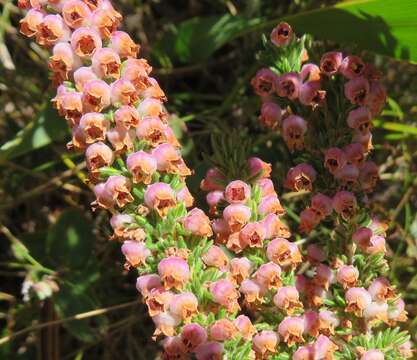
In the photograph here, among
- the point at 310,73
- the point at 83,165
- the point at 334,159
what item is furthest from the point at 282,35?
the point at 83,165

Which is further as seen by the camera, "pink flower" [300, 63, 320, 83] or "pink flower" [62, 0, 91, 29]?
"pink flower" [300, 63, 320, 83]

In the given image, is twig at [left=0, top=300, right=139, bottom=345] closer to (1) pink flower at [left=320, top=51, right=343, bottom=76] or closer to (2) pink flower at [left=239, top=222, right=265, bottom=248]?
(2) pink flower at [left=239, top=222, right=265, bottom=248]

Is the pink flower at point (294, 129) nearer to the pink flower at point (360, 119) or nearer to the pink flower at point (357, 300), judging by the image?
the pink flower at point (360, 119)

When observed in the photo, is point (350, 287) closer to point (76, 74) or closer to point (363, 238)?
point (363, 238)

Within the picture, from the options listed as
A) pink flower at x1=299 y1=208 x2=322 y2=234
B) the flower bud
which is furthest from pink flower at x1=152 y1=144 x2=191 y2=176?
pink flower at x1=299 y1=208 x2=322 y2=234

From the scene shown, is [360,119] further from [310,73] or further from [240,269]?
[240,269]

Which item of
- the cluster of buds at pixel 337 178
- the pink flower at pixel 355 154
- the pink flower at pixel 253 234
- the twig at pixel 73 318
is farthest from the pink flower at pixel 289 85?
the twig at pixel 73 318

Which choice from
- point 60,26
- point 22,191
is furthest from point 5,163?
point 60,26
